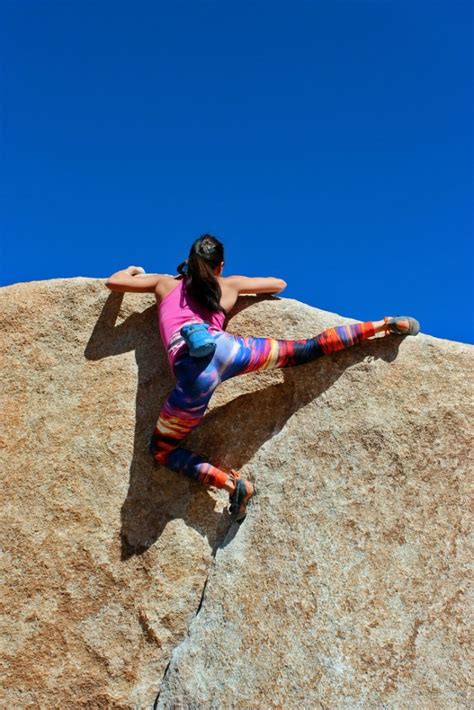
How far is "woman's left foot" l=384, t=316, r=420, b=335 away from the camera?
165 inches

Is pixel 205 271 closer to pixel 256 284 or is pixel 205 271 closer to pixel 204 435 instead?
pixel 256 284

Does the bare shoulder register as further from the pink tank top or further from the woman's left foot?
the woman's left foot

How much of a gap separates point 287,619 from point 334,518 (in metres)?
0.67

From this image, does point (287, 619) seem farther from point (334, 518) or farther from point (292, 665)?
point (334, 518)

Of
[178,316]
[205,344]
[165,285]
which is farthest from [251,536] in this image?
[165,285]

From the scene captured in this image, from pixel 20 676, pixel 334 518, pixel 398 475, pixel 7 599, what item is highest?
pixel 398 475

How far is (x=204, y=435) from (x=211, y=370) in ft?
2.13

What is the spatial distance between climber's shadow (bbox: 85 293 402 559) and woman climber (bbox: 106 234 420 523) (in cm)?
13

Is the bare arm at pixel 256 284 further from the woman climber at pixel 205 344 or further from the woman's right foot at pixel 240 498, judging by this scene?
the woman's right foot at pixel 240 498

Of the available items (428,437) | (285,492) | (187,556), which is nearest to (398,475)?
(428,437)

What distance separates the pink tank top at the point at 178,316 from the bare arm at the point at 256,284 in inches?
10.6

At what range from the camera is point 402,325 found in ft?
13.7

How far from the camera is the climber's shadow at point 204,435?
4.20 m

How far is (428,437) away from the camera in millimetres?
4004
